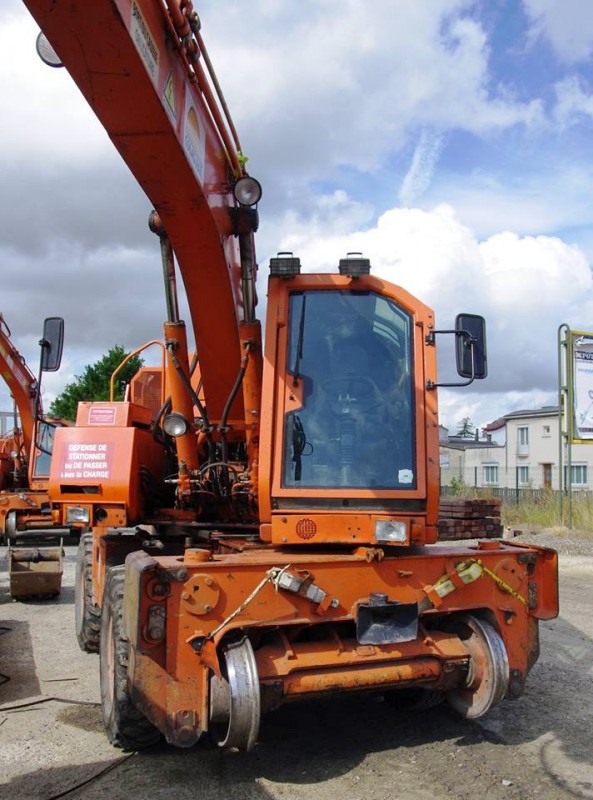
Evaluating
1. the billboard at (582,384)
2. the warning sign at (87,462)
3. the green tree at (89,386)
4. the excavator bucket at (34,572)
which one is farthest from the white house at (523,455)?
the warning sign at (87,462)

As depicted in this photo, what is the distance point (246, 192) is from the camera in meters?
5.25

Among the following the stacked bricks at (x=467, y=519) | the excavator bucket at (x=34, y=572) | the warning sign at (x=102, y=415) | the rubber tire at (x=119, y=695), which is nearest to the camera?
the rubber tire at (x=119, y=695)

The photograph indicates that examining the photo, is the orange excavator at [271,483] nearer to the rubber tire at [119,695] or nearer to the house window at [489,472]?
the rubber tire at [119,695]

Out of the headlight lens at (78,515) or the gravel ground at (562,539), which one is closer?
the headlight lens at (78,515)

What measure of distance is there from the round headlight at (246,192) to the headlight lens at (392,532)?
2.31 meters

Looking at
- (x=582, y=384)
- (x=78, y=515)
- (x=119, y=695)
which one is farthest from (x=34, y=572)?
(x=582, y=384)

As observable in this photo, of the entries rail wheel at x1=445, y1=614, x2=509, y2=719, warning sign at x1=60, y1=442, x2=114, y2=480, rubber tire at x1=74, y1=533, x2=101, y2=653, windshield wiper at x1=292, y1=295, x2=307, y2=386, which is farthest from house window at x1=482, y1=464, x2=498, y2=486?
windshield wiper at x1=292, y1=295, x2=307, y2=386

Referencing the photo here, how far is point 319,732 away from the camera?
5094mm

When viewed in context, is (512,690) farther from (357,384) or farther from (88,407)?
(88,407)

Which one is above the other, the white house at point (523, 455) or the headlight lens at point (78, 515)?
the white house at point (523, 455)

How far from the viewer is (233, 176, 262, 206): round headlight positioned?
5.25 m

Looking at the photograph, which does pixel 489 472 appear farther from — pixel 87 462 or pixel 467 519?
pixel 87 462

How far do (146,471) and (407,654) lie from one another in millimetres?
2954

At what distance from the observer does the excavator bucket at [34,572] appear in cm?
981
